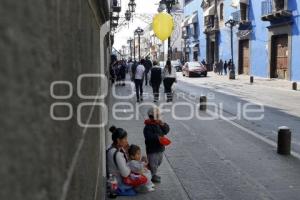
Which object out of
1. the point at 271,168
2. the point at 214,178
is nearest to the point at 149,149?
the point at 214,178

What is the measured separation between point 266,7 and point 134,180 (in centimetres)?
3072

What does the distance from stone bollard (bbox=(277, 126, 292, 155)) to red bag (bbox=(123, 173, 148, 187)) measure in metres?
3.19

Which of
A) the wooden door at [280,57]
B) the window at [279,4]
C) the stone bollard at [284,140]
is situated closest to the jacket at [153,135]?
the stone bollard at [284,140]

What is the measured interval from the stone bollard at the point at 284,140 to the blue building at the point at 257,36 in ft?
74.3

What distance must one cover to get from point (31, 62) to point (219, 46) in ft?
160

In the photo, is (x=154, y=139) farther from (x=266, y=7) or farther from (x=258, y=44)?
(x=258, y=44)

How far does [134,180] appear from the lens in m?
5.71

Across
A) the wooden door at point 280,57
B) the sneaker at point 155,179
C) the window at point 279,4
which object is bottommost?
the sneaker at point 155,179

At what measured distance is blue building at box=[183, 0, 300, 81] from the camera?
3009cm

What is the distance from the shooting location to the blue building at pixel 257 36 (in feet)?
98.7

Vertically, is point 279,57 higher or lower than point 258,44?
lower

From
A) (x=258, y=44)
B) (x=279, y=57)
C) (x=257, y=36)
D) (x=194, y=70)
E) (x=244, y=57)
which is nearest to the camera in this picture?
(x=279, y=57)

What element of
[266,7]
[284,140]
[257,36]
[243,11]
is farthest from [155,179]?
[243,11]

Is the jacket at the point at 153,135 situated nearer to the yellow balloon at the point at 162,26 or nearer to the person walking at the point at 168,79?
the yellow balloon at the point at 162,26
